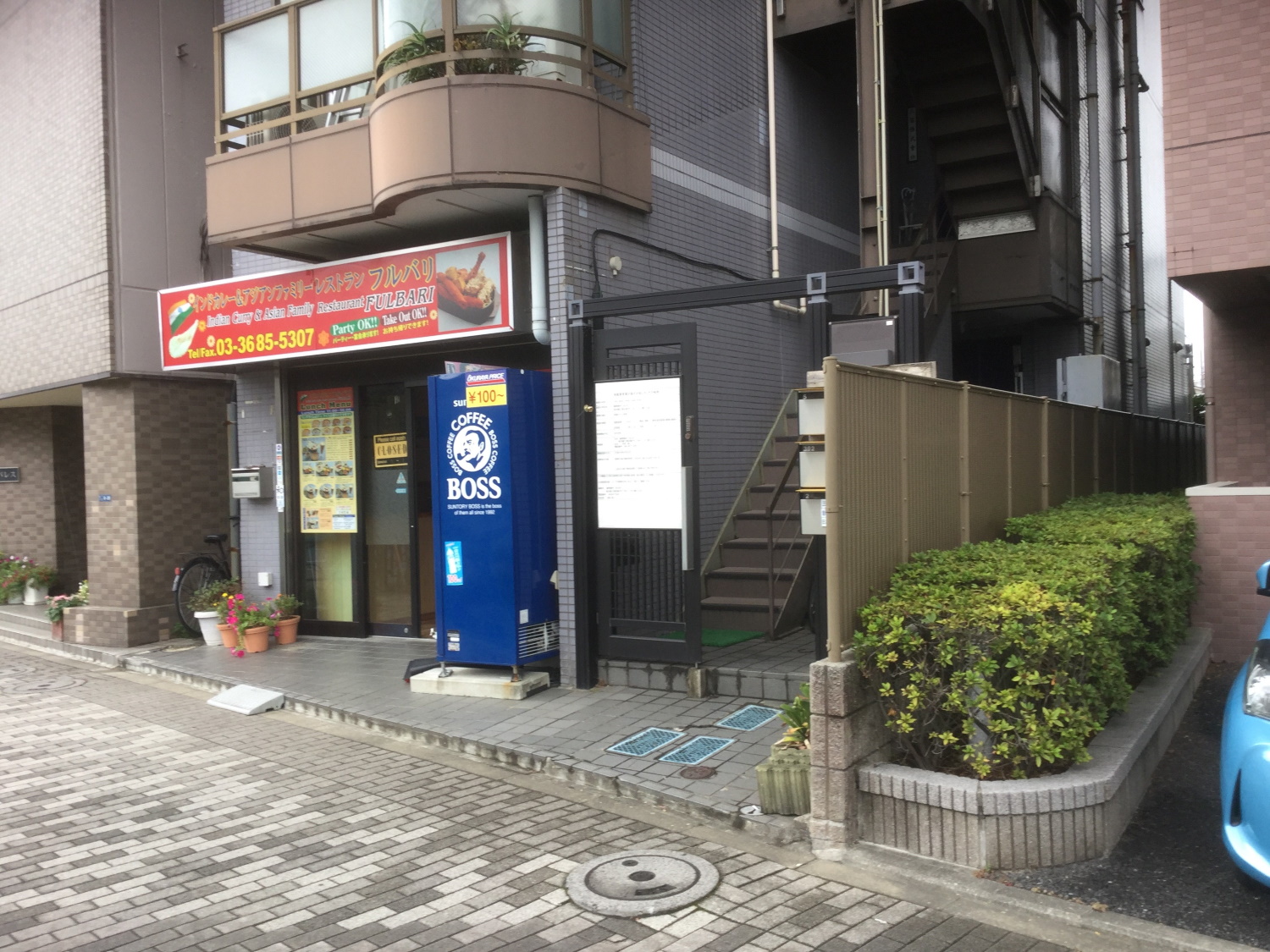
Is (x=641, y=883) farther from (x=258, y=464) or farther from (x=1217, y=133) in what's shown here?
(x=258, y=464)

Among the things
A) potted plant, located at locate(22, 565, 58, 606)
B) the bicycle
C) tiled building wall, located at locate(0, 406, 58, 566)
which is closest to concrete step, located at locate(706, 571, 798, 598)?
the bicycle

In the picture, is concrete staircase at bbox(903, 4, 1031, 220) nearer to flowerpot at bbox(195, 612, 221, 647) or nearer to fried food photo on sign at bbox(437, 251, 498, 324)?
fried food photo on sign at bbox(437, 251, 498, 324)

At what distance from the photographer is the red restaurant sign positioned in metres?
8.74

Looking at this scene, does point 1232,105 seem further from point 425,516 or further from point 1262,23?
point 425,516

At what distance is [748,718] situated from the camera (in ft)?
23.4

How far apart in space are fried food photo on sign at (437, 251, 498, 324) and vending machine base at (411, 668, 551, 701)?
2999 millimetres

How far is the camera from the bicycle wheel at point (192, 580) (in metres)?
11.7

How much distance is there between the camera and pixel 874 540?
532cm

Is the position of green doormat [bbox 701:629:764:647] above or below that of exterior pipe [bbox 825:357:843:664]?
below

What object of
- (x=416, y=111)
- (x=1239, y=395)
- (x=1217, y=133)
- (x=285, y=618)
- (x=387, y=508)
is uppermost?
(x=416, y=111)

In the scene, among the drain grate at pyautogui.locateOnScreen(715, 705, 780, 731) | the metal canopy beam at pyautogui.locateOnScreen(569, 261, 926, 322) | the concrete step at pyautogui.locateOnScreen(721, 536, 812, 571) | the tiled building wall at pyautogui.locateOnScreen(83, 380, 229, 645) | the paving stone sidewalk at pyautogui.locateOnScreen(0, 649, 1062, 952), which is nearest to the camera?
the paving stone sidewalk at pyautogui.locateOnScreen(0, 649, 1062, 952)

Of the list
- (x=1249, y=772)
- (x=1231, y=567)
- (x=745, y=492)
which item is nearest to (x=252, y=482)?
(x=745, y=492)

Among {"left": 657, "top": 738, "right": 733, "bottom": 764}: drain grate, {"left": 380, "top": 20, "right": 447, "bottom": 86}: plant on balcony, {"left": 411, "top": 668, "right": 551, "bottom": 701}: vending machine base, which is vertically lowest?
{"left": 657, "top": 738, "right": 733, "bottom": 764}: drain grate

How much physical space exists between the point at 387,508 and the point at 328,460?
0.93m
